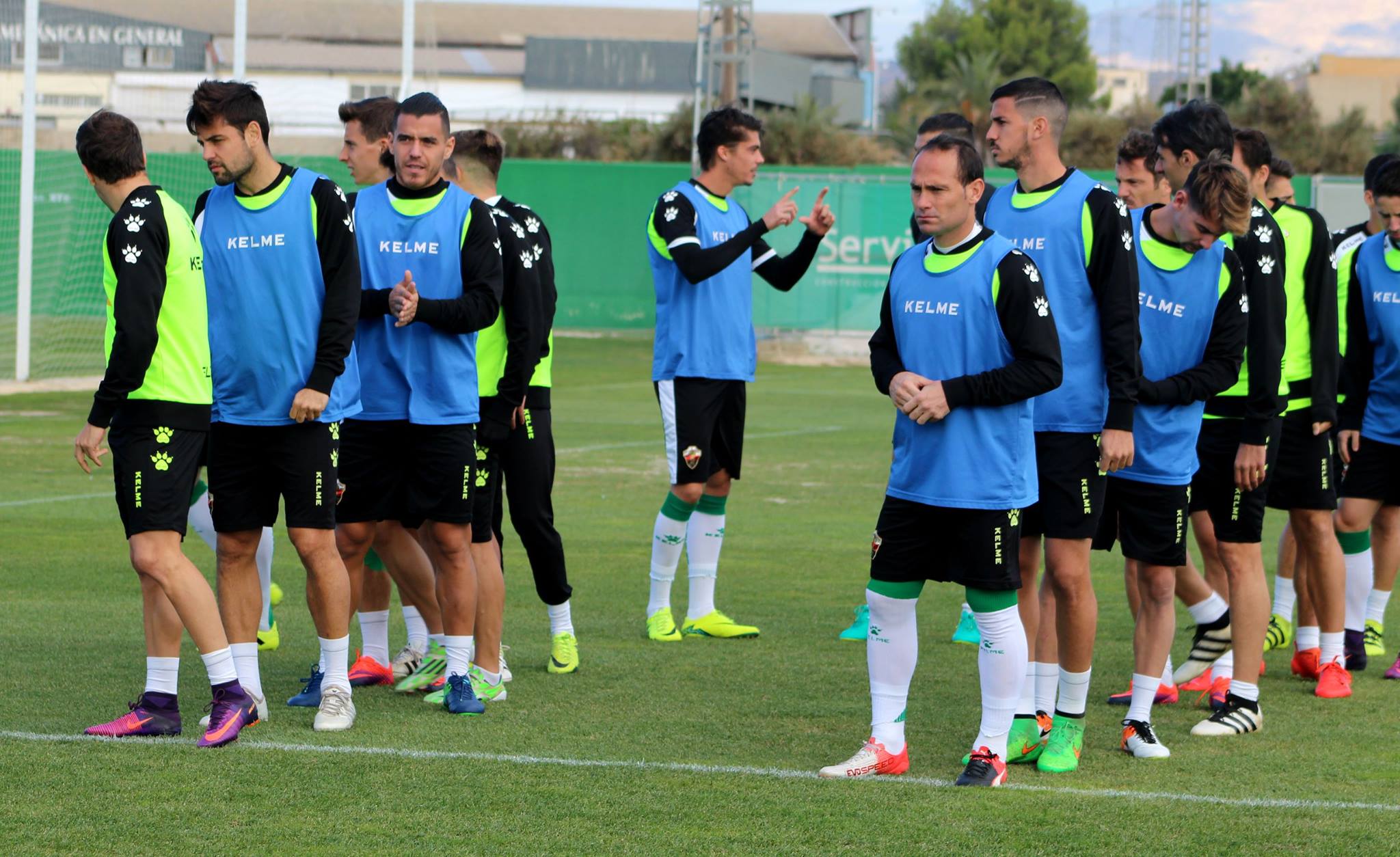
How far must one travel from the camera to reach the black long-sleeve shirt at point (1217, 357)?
19.7 ft

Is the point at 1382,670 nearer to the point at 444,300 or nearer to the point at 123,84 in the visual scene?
the point at 444,300

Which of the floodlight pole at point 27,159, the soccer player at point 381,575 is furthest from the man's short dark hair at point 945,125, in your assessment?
the floodlight pole at point 27,159

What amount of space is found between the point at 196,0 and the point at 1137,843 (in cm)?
2810

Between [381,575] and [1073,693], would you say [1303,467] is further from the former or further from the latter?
[381,575]

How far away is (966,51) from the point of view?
98438mm

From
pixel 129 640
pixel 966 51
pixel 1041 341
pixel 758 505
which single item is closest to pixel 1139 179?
pixel 1041 341

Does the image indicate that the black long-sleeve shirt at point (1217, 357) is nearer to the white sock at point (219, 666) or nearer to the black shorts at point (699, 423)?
the black shorts at point (699, 423)

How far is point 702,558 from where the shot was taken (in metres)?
8.38

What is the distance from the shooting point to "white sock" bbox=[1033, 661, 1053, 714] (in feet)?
19.9

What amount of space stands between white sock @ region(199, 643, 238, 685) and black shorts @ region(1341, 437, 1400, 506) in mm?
5200

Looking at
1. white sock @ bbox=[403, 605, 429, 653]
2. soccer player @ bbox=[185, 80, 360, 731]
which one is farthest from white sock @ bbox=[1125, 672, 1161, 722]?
white sock @ bbox=[403, 605, 429, 653]

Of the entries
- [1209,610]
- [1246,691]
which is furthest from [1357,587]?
[1246,691]

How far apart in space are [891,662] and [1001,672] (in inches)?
14.4

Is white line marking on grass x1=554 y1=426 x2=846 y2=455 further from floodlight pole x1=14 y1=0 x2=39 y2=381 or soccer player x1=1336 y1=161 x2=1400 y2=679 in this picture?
floodlight pole x1=14 y1=0 x2=39 y2=381
